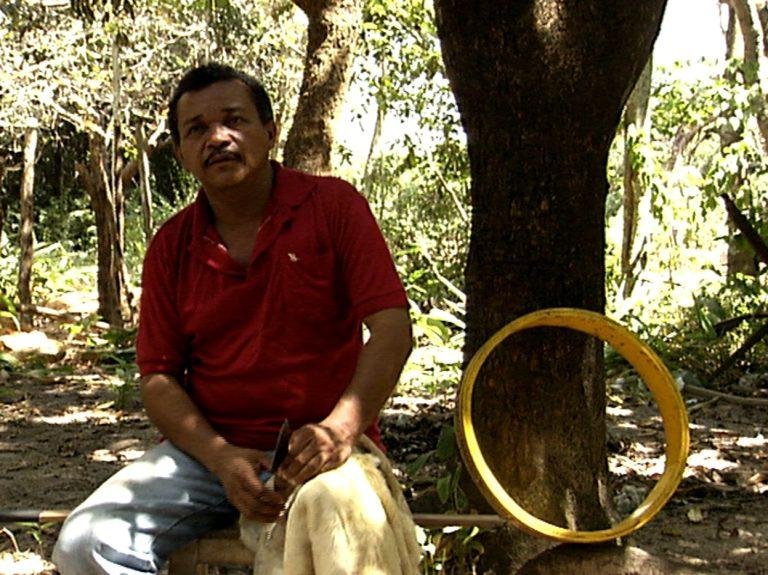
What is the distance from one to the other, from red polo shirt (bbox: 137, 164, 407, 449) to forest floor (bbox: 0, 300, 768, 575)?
1274 millimetres

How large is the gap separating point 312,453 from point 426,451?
126 inches

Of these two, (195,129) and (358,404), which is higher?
(195,129)

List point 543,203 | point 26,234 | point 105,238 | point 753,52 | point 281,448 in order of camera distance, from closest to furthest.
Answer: point 281,448, point 543,203, point 753,52, point 26,234, point 105,238

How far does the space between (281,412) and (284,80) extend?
10.4m

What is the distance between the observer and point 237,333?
2.75 meters

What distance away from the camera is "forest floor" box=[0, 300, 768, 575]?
13.3ft

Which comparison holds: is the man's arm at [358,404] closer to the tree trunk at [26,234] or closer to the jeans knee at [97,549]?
the jeans knee at [97,549]

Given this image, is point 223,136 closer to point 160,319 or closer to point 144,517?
point 160,319

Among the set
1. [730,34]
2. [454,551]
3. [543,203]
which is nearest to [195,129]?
[543,203]

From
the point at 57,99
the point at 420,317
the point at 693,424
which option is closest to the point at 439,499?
the point at 693,424

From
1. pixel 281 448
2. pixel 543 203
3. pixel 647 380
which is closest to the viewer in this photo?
pixel 281 448

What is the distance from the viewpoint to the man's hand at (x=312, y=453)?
2.43 m

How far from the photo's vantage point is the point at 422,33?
32.4 ft

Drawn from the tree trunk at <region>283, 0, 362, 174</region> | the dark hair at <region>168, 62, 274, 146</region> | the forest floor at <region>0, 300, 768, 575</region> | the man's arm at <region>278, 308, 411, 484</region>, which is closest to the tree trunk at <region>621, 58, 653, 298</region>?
the forest floor at <region>0, 300, 768, 575</region>
